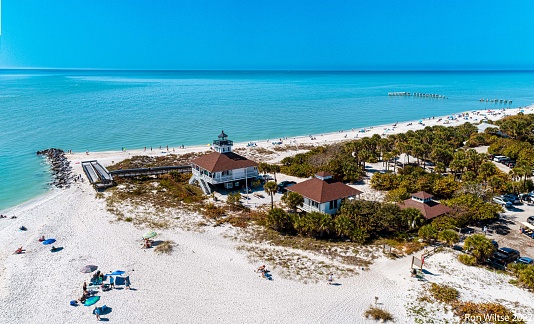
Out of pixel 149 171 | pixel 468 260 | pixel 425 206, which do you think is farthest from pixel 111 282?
pixel 149 171

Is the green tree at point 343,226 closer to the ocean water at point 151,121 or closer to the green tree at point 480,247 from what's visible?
the green tree at point 480,247

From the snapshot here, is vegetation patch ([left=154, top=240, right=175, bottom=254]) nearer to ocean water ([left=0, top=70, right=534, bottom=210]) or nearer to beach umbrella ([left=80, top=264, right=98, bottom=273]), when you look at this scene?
beach umbrella ([left=80, top=264, right=98, bottom=273])

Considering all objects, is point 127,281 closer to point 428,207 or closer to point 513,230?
point 428,207

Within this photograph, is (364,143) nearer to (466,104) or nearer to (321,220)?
(321,220)

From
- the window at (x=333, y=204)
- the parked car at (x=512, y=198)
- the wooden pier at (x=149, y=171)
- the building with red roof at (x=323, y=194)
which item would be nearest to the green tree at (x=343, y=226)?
the building with red roof at (x=323, y=194)

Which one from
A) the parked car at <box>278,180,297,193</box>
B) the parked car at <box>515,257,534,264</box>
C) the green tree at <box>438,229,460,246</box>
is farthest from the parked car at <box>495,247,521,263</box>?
the parked car at <box>278,180,297,193</box>
